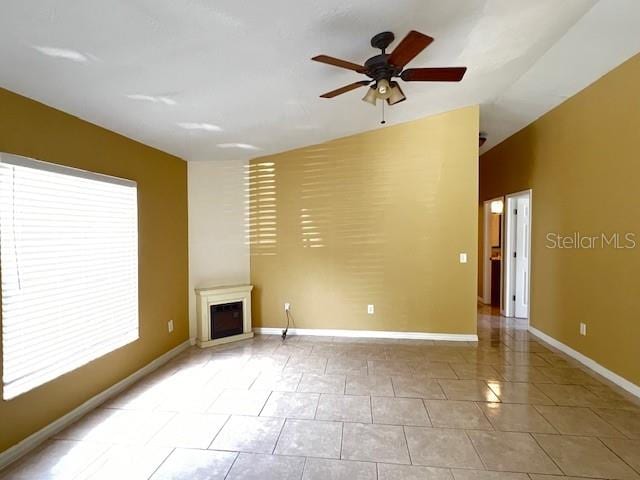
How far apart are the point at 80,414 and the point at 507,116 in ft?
19.7

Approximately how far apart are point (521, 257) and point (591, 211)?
2060 millimetres

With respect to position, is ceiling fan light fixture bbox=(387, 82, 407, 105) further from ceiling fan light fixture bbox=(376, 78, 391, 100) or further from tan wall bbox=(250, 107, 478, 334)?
tan wall bbox=(250, 107, 478, 334)

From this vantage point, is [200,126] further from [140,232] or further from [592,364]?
[592,364]

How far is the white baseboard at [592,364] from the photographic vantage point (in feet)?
9.20

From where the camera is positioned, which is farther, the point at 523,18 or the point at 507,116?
the point at 507,116

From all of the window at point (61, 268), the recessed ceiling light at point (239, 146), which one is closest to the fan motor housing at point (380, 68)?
the recessed ceiling light at point (239, 146)

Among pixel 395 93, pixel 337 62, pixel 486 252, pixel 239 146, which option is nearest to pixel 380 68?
pixel 395 93

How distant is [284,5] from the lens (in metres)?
Result: 1.73

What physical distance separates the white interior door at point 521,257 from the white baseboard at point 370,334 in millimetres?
1792

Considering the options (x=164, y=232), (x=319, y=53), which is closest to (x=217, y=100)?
(x=319, y=53)

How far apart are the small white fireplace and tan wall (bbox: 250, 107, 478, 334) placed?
0.30 m

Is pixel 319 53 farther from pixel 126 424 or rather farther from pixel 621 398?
pixel 621 398

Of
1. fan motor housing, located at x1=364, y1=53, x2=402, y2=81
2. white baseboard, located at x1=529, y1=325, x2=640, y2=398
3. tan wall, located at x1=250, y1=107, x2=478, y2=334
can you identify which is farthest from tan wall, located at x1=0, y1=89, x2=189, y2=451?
white baseboard, located at x1=529, y1=325, x2=640, y2=398

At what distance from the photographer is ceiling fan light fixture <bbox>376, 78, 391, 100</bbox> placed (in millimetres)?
2296
